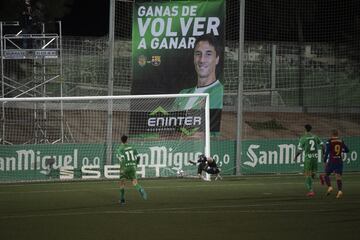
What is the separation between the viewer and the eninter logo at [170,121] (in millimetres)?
30094

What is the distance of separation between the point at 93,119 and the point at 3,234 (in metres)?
22.1

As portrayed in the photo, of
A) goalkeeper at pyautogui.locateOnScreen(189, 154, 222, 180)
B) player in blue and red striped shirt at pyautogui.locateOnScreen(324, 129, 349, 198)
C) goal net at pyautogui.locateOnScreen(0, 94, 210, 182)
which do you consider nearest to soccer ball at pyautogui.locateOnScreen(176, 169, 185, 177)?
goal net at pyautogui.locateOnScreen(0, 94, 210, 182)

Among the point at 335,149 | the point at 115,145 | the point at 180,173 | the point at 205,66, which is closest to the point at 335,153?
the point at 335,149

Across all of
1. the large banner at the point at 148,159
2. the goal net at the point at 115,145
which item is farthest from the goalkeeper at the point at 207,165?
the large banner at the point at 148,159

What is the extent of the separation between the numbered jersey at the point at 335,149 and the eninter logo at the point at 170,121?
9.05 meters

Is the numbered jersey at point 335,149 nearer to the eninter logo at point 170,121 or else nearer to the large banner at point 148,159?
the large banner at point 148,159

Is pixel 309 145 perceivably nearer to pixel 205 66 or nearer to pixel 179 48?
pixel 205 66

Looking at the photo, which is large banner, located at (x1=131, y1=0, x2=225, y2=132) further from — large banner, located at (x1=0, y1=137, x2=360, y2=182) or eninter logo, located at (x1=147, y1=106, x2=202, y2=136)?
large banner, located at (x1=0, y1=137, x2=360, y2=182)

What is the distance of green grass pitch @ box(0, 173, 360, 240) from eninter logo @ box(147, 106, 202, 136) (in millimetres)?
3286

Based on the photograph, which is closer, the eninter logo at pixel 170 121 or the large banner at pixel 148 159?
the large banner at pixel 148 159

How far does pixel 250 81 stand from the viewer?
48.7 m

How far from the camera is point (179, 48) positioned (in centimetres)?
3034

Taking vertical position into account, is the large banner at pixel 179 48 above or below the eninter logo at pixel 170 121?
above

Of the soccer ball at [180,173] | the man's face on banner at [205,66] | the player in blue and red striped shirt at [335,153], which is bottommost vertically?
the soccer ball at [180,173]
